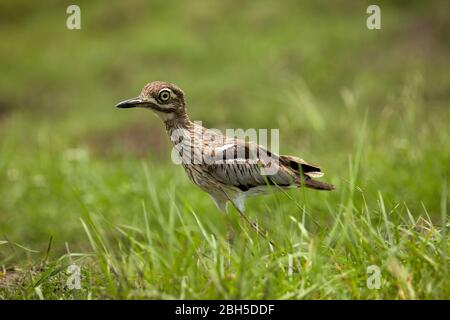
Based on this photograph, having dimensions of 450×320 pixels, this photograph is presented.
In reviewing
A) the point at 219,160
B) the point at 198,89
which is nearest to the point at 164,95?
the point at 219,160

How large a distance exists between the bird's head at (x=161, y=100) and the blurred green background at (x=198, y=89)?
220 cm

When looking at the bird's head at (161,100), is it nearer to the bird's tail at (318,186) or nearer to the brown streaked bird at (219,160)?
the brown streaked bird at (219,160)

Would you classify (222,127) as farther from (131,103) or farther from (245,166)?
(131,103)

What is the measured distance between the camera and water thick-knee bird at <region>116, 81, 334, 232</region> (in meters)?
4.65

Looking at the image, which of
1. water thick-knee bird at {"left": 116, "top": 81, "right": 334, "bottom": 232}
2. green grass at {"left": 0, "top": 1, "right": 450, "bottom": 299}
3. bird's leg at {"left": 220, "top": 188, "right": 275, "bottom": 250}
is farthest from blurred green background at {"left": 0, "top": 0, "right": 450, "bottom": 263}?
bird's leg at {"left": 220, "top": 188, "right": 275, "bottom": 250}

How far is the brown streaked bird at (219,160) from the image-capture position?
4.65 m

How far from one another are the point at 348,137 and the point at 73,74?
5.81 meters

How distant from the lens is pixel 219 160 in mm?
4625

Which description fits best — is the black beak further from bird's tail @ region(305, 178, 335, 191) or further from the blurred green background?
the blurred green background

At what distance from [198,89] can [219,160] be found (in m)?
7.65

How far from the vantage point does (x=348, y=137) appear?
9781 millimetres

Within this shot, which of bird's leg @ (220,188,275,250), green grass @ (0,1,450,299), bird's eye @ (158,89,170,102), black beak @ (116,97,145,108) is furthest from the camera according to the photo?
bird's eye @ (158,89,170,102)

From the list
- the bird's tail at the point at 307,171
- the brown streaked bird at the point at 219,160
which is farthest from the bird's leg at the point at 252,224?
the bird's tail at the point at 307,171

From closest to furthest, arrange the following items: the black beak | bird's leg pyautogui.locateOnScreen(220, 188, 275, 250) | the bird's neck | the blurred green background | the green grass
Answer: the green grass, bird's leg pyautogui.locateOnScreen(220, 188, 275, 250), the black beak, the bird's neck, the blurred green background
